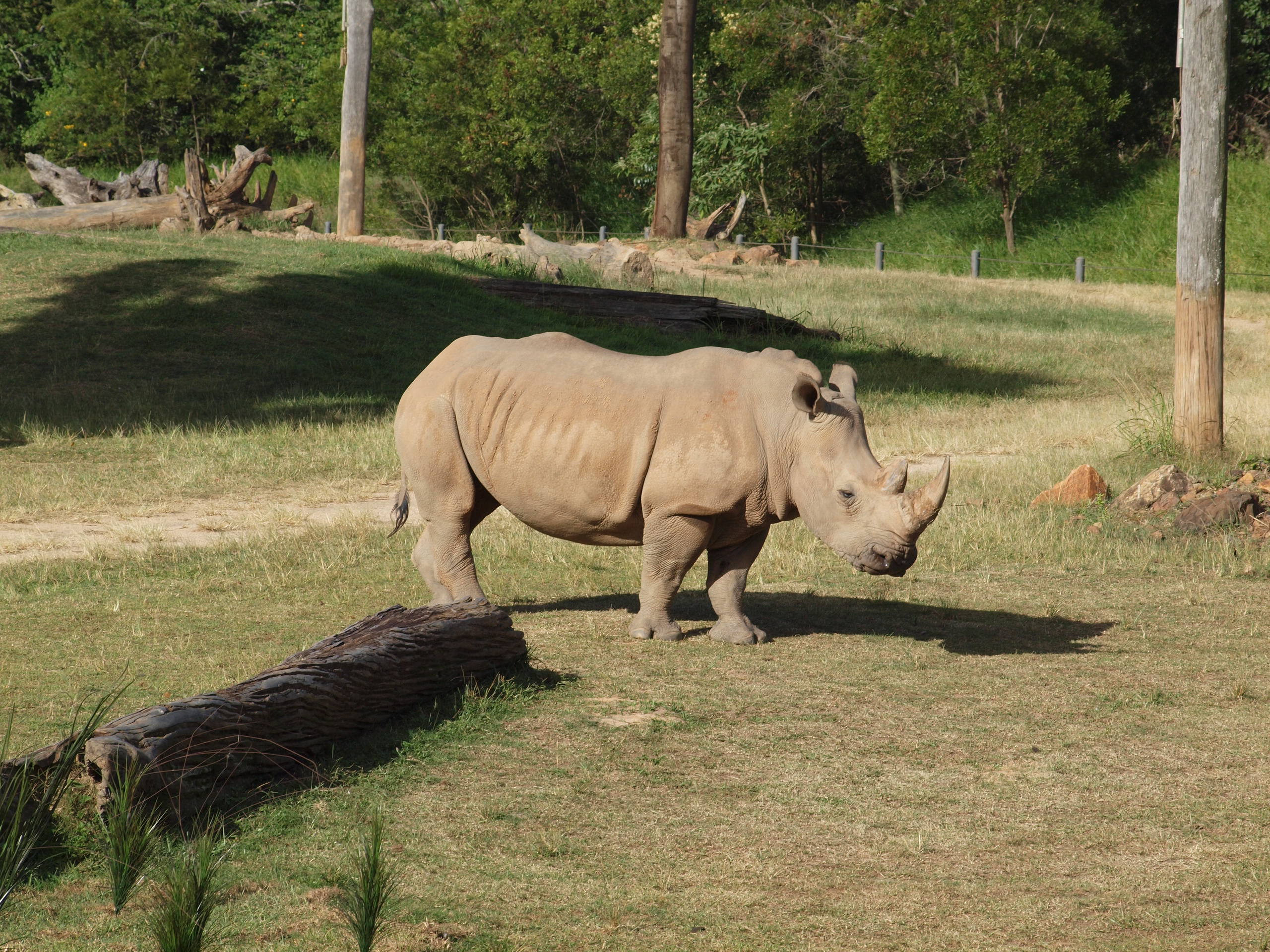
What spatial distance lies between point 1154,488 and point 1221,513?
72 centimetres

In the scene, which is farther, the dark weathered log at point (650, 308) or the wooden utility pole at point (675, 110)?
the wooden utility pole at point (675, 110)

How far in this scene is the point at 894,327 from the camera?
2520 centimetres

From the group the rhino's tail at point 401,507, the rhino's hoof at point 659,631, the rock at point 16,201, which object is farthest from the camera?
the rock at point 16,201

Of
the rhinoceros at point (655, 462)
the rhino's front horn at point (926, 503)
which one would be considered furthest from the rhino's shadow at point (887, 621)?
the rhino's front horn at point (926, 503)

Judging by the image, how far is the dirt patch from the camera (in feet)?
35.8

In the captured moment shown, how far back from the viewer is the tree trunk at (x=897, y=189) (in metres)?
41.5

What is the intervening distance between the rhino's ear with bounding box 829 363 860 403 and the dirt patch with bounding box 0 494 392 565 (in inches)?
200

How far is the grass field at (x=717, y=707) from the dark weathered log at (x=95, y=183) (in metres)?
13.1

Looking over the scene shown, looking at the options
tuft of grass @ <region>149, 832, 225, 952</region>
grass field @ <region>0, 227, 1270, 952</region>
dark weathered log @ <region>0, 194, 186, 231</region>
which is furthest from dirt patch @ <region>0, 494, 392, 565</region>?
dark weathered log @ <region>0, 194, 186, 231</region>

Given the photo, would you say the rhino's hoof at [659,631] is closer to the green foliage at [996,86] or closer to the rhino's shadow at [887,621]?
the rhino's shadow at [887,621]

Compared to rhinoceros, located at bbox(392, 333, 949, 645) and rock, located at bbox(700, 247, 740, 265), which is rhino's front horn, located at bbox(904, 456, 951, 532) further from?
rock, located at bbox(700, 247, 740, 265)

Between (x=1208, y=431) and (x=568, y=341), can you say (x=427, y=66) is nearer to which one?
(x=1208, y=431)

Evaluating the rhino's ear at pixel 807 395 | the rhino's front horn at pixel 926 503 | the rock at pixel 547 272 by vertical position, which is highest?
the rock at pixel 547 272

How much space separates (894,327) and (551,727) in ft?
64.2
